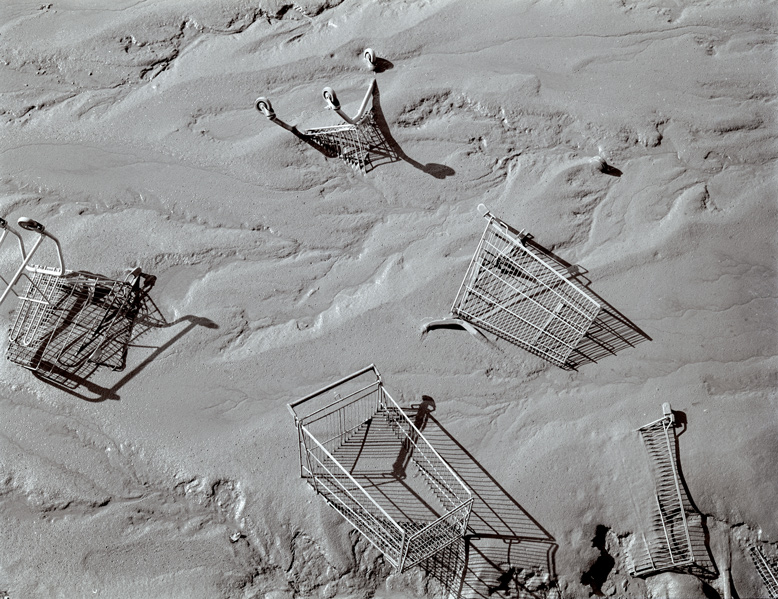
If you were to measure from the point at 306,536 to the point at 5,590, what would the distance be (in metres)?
2.01

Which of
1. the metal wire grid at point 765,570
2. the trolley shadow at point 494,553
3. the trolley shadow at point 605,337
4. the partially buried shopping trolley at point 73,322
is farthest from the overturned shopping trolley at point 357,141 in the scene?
the metal wire grid at point 765,570

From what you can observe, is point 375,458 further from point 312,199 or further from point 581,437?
point 312,199

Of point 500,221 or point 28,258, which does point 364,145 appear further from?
point 28,258

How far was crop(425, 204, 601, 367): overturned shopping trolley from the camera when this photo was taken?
409 cm

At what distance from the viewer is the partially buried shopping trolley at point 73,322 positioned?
409cm

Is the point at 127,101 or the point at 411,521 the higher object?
the point at 127,101

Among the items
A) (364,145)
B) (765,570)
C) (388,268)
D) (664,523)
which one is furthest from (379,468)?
(765,570)

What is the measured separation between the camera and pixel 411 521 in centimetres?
399

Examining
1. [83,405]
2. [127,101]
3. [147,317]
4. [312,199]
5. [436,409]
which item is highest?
[127,101]

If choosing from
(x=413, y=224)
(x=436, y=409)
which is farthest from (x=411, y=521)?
(x=413, y=224)

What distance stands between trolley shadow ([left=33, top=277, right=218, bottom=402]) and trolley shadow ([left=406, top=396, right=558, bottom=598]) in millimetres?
2196

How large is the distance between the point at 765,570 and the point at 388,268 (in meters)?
3.28

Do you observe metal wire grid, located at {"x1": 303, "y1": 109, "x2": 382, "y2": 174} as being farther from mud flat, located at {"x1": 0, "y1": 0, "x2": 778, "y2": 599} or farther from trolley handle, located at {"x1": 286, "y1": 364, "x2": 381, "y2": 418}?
trolley handle, located at {"x1": 286, "y1": 364, "x2": 381, "y2": 418}

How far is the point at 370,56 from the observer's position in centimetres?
420
